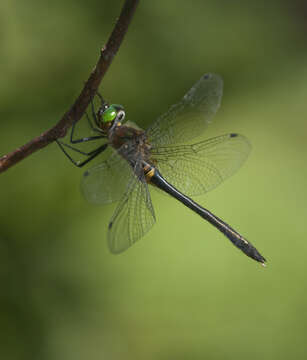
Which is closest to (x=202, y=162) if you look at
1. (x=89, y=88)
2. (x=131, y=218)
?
(x=131, y=218)

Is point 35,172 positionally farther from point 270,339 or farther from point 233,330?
point 270,339

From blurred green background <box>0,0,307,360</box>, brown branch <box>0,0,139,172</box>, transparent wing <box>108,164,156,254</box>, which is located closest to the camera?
brown branch <box>0,0,139,172</box>

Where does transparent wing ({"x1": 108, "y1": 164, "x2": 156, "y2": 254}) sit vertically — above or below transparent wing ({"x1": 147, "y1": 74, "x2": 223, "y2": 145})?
below

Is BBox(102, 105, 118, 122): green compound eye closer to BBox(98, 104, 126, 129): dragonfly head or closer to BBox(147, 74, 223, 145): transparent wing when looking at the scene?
BBox(98, 104, 126, 129): dragonfly head

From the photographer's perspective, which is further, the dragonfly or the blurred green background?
the blurred green background

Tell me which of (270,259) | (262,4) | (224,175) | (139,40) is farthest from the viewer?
(262,4)

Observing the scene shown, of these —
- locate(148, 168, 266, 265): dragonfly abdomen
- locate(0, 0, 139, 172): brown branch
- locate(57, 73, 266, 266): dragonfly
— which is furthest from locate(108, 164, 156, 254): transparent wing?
locate(0, 0, 139, 172): brown branch

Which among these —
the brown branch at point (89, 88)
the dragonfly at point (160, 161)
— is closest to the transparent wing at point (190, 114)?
the dragonfly at point (160, 161)

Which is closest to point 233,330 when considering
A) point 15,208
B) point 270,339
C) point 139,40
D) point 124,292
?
point 270,339
